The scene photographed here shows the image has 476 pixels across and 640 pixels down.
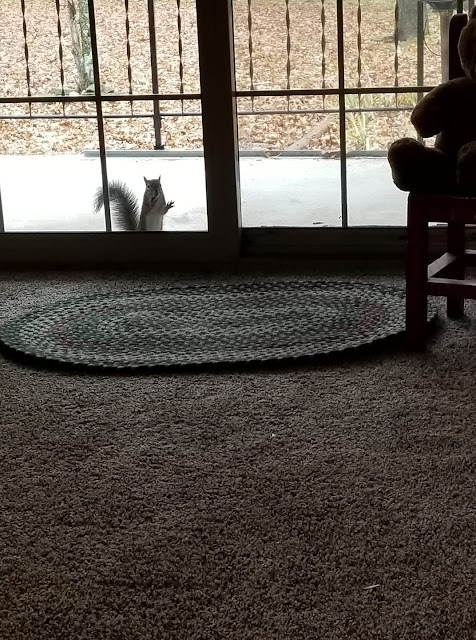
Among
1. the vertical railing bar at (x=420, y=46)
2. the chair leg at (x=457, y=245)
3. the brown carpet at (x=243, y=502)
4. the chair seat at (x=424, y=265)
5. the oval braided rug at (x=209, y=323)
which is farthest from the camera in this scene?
the vertical railing bar at (x=420, y=46)

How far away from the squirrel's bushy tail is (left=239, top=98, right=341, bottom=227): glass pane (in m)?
0.33

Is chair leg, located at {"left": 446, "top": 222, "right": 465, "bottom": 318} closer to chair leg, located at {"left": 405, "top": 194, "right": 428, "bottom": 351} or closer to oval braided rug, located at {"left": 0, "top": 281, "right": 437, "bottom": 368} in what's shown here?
oval braided rug, located at {"left": 0, "top": 281, "right": 437, "bottom": 368}

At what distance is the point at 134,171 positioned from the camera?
3.00 m

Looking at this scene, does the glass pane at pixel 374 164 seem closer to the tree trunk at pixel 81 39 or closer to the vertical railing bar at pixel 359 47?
the vertical railing bar at pixel 359 47

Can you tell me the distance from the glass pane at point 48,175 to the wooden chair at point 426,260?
1.16 metres

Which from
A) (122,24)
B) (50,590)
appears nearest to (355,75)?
(122,24)

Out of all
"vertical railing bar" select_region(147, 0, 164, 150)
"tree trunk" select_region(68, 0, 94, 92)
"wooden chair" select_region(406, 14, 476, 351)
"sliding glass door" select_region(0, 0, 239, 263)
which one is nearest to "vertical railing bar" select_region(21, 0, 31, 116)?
"sliding glass door" select_region(0, 0, 239, 263)

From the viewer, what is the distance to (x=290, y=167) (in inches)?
116

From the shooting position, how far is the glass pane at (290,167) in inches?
114

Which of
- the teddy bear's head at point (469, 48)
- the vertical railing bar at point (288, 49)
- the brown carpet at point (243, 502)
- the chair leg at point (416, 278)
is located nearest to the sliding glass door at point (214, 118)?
the vertical railing bar at point (288, 49)

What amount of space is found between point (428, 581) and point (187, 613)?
0.32 meters

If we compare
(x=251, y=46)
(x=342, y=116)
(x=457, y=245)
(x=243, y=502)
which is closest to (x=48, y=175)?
(x=251, y=46)

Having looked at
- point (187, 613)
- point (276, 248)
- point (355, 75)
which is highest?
point (355, 75)

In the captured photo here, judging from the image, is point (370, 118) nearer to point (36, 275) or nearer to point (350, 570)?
point (36, 275)
